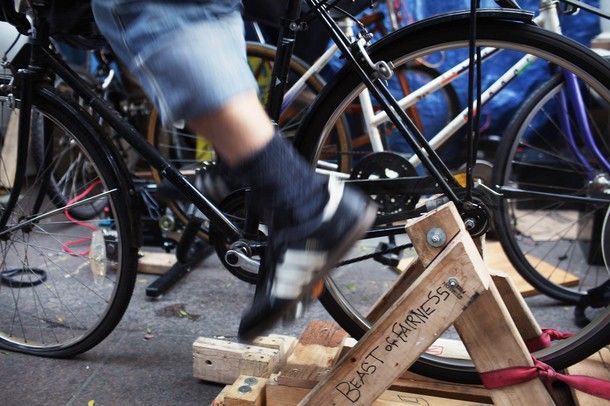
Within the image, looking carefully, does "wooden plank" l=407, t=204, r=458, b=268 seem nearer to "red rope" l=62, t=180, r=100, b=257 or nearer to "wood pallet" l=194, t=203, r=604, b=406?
"wood pallet" l=194, t=203, r=604, b=406

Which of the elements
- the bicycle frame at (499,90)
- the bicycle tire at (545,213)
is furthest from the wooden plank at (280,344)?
the bicycle tire at (545,213)

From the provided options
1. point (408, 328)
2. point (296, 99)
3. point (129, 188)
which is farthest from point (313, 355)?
point (296, 99)

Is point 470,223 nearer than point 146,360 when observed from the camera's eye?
Yes

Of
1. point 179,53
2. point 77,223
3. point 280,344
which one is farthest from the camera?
point 77,223

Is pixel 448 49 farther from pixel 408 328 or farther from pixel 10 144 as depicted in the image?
pixel 10 144

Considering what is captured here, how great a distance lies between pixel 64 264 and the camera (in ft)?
8.86

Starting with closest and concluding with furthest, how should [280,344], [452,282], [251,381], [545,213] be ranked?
[452,282], [251,381], [280,344], [545,213]

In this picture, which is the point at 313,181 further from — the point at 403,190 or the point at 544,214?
the point at 544,214

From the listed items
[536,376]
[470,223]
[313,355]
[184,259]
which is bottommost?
[184,259]

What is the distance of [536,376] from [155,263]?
1889 mm

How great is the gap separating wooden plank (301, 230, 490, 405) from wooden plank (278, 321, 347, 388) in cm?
22

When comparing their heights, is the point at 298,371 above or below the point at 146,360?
above

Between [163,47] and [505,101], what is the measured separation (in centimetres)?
291

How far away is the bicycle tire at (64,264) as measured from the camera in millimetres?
1728
